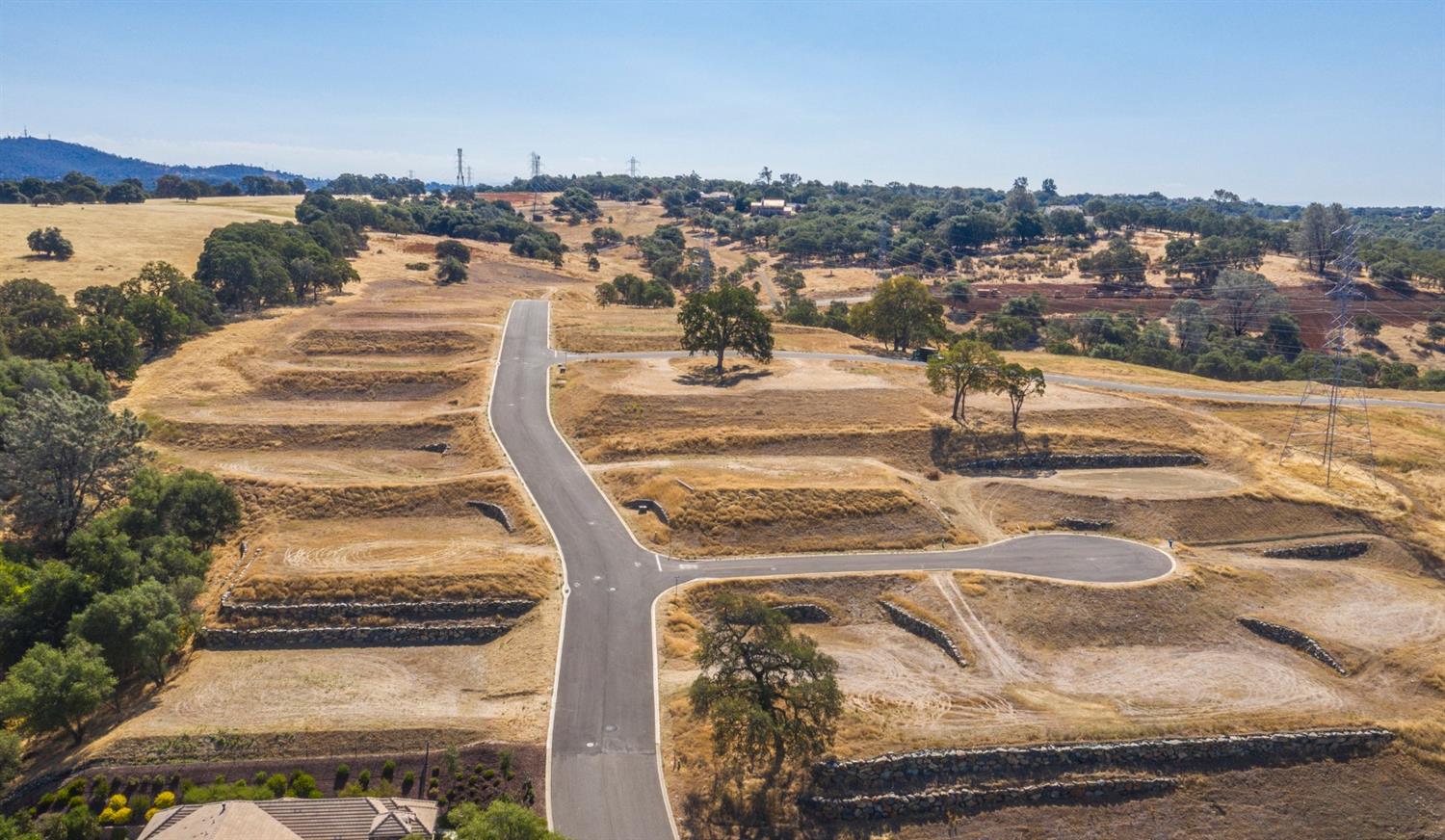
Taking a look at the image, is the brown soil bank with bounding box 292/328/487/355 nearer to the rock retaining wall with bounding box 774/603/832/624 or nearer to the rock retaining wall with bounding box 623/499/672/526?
the rock retaining wall with bounding box 623/499/672/526

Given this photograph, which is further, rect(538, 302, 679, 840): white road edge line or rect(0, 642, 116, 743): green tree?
rect(0, 642, 116, 743): green tree

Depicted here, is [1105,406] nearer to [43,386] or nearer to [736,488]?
[736,488]

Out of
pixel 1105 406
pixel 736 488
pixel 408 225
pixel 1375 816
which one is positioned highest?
pixel 408 225

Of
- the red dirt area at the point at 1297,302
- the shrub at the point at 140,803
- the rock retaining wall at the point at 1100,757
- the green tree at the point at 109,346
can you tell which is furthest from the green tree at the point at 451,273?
the rock retaining wall at the point at 1100,757

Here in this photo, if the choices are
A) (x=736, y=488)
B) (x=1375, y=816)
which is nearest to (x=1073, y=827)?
(x=1375, y=816)

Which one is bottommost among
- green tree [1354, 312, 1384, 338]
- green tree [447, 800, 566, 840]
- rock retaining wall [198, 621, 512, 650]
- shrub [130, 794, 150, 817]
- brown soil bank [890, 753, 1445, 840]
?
brown soil bank [890, 753, 1445, 840]

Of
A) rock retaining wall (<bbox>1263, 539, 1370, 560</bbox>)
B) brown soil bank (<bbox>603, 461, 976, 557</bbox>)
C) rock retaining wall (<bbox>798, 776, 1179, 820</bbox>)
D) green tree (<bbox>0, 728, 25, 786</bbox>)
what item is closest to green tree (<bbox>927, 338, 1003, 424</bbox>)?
brown soil bank (<bbox>603, 461, 976, 557</bbox>)

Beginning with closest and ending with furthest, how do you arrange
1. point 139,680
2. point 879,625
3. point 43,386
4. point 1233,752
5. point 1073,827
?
point 1073,827 < point 1233,752 < point 139,680 < point 879,625 < point 43,386
